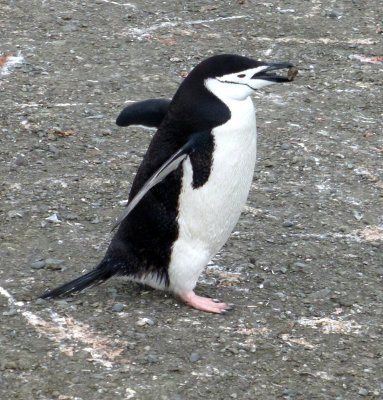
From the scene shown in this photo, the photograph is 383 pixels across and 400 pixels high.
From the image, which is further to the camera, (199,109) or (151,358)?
(199,109)

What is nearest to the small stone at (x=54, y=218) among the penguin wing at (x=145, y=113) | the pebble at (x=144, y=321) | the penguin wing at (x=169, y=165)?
the penguin wing at (x=145, y=113)

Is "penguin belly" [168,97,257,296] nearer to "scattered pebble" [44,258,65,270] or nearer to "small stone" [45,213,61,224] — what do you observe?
"scattered pebble" [44,258,65,270]

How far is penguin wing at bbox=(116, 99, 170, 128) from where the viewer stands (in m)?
3.80

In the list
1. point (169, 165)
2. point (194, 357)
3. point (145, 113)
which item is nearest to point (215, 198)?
point (169, 165)

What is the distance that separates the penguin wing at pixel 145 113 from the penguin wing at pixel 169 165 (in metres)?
0.29

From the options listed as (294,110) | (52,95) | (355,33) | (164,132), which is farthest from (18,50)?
(164,132)

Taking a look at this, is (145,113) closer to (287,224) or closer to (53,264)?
(53,264)

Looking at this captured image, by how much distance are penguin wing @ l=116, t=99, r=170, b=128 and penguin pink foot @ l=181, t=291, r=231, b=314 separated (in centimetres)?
74

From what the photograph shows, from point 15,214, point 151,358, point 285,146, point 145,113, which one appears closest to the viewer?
point 151,358

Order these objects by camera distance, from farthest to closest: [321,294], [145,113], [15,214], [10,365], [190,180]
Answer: [15,214] < [321,294] < [145,113] < [190,180] < [10,365]

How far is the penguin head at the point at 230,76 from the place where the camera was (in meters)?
3.56

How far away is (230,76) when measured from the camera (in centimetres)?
357

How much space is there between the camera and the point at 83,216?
14.8 ft

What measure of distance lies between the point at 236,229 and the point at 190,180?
96 centimetres
